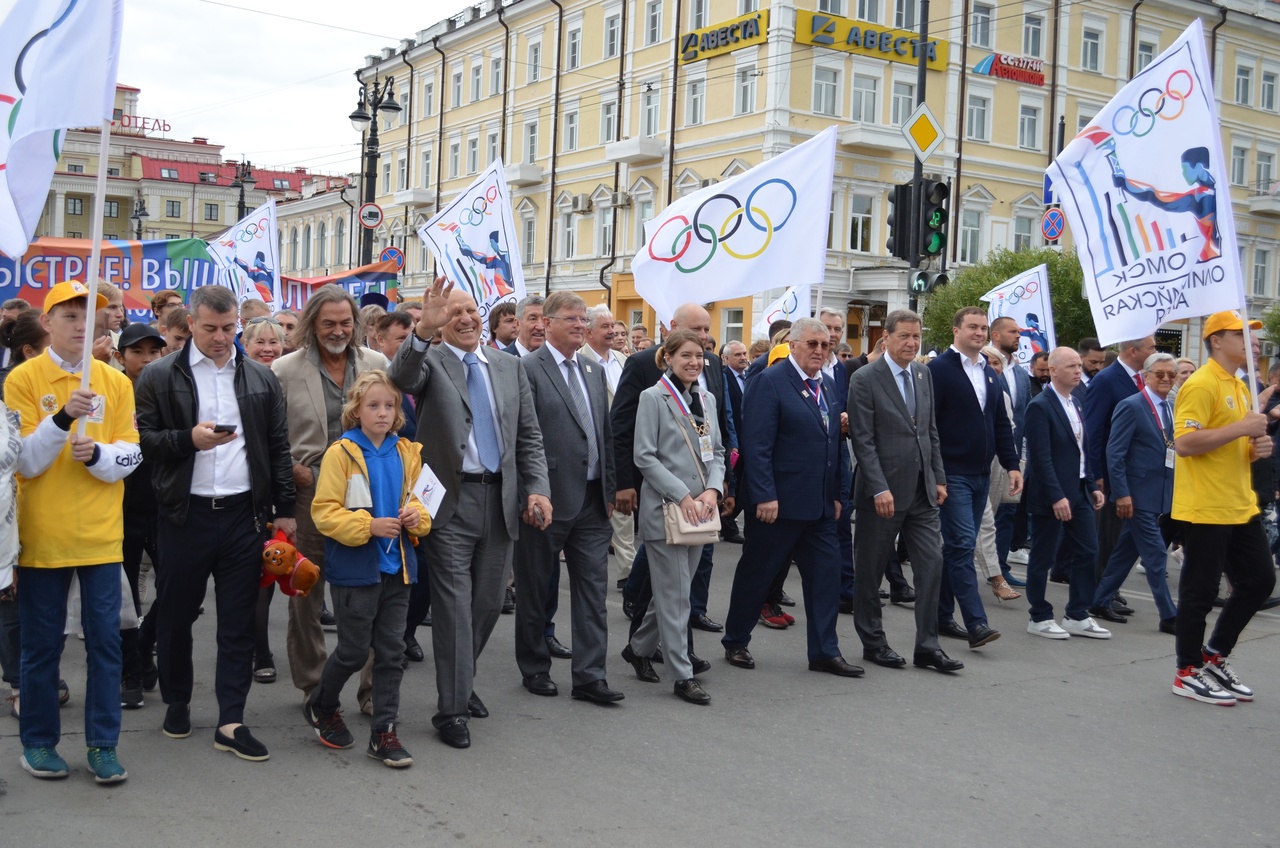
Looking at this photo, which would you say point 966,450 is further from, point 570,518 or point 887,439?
point 570,518

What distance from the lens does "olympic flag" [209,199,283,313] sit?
1489 centimetres

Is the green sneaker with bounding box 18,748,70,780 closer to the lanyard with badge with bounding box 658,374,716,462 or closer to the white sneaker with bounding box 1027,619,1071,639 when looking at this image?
the lanyard with badge with bounding box 658,374,716,462

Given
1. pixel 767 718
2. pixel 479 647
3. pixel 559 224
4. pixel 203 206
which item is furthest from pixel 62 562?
pixel 203 206

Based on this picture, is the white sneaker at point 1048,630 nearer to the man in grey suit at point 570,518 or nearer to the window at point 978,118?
the man in grey suit at point 570,518

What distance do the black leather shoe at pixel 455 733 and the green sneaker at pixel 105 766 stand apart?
53.5 inches

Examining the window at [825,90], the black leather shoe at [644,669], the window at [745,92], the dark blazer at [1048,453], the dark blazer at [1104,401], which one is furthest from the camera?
the window at [745,92]

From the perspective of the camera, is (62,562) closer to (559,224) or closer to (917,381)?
(917,381)

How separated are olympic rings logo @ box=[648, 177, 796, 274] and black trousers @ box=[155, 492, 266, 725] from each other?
4406mm

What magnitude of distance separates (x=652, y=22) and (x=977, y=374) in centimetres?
3776

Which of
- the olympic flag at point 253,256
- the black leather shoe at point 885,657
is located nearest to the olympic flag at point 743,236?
the black leather shoe at point 885,657

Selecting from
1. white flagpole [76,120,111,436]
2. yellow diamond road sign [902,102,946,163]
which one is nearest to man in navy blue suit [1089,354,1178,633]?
yellow diamond road sign [902,102,946,163]

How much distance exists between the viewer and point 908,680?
704cm

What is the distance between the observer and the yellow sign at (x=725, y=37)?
1496 inches

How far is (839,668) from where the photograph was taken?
7.07 meters
